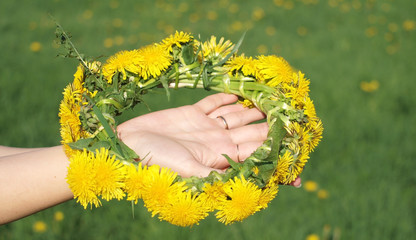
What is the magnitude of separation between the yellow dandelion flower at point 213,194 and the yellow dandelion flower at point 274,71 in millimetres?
573

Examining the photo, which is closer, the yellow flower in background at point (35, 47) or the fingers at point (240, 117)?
the fingers at point (240, 117)

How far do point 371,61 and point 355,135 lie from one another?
→ 54.6 inches

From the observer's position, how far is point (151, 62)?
172cm

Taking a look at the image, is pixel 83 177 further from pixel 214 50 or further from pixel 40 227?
pixel 40 227

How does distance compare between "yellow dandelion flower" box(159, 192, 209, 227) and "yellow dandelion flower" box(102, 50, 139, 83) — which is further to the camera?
"yellow dandelion flower" box(102, 50, 139, 83)

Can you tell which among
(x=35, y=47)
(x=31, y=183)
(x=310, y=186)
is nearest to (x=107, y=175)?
(x=31, y=183)

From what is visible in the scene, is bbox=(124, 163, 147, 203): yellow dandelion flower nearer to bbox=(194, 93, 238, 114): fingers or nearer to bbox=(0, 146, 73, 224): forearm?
bbox=(0, 146, 73, 224): forearm

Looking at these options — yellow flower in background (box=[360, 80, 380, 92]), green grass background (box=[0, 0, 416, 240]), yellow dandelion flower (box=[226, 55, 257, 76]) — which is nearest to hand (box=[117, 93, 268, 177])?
yellow dandelion flower (box=[226, 55, 257, 76])

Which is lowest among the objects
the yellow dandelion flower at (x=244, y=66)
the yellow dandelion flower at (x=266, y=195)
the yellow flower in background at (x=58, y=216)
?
the yellow flower in background at (x=58, y=216)

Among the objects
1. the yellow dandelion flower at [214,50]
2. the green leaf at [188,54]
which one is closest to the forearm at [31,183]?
the green leaf at [188,54]

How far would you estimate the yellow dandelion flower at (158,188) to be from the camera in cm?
137

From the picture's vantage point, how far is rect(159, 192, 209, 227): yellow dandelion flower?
1.36 metres

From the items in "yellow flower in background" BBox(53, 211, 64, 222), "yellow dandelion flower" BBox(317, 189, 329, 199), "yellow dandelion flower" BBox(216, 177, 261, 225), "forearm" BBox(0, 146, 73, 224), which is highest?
"forearm" BBox(0, 146, 73, 224)

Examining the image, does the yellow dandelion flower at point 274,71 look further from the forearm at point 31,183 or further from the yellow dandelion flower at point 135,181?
the forearm at point 31,183
